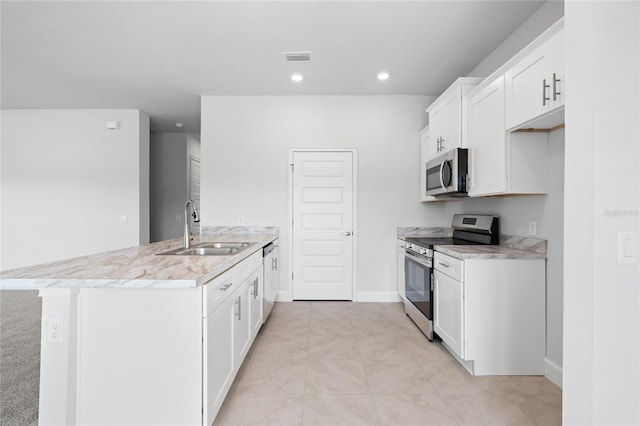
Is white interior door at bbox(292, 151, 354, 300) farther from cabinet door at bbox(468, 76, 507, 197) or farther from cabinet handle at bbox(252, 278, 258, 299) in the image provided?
cabinet door at bbox(468, 76, 507, 197)

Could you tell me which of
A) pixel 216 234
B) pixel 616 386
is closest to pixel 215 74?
pixel 216 234

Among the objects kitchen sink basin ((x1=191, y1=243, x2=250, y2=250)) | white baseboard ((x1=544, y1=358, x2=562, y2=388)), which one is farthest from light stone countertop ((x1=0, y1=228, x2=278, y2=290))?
white baseboard ((x1=544, y1=358, x2=562, y2=388))

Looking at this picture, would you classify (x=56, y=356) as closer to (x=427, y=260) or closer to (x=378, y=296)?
(x=427, y=260)

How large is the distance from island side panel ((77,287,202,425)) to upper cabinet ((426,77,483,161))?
102 inches

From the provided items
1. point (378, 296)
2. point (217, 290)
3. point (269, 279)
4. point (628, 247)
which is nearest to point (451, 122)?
point (628, 247)

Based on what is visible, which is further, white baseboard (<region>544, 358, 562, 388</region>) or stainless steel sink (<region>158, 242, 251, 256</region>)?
stainless steel sink (<region>158, 242, 251, 256</region>)

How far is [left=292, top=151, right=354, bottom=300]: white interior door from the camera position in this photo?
13.1 ft

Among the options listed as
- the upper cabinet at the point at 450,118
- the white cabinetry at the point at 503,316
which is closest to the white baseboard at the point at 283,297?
the white cabinetry at the point at 503,316

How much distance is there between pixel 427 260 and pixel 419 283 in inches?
13.5

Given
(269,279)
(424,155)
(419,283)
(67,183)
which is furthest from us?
(67,183)

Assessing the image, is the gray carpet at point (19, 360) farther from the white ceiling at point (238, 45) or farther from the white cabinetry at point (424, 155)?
the white cabinetry at point (424, 155)

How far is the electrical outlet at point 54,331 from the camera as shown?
4.26ft

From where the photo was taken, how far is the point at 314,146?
13.1 ft

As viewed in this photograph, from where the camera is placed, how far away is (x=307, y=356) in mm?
2455
